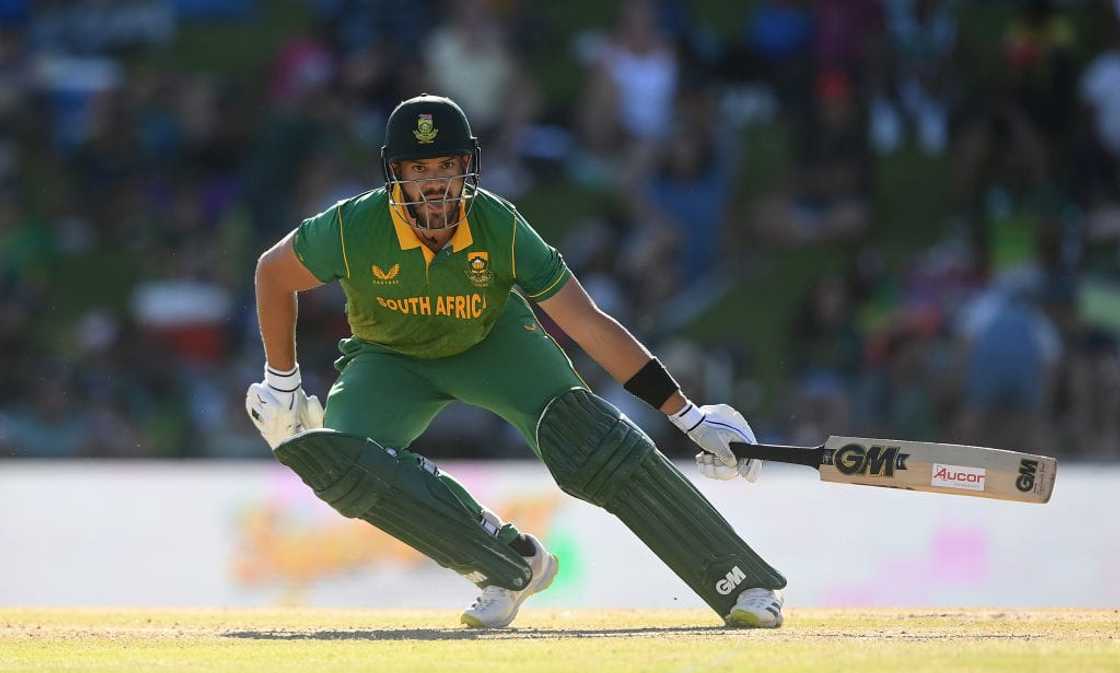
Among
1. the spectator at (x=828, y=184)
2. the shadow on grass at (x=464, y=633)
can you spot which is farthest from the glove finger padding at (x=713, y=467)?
the spectator at (x=828, y=184)

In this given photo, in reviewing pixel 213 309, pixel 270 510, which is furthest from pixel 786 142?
pixel 270 510

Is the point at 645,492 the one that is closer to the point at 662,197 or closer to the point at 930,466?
the point at 930,466

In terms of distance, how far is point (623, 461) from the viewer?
5.24m

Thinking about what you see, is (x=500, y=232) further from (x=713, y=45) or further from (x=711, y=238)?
(x=713, y=45)

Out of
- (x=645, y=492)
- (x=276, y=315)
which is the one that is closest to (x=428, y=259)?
(x=276, y=315)

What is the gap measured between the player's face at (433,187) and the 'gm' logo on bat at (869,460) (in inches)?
52.2

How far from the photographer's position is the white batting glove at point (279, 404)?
561 centimetres

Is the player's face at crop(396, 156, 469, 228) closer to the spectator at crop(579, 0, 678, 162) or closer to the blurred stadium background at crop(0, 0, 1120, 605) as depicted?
the blurred stadium background at crop(0, 0, 1120, 605)

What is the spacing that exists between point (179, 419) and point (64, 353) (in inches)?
43.9

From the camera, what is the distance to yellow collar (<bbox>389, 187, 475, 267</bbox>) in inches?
208

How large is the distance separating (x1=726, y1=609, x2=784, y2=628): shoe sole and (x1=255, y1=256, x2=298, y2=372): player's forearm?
153cm

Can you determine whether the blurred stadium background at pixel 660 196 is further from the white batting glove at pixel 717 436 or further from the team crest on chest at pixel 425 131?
the team crest on chest at pixel 425 131

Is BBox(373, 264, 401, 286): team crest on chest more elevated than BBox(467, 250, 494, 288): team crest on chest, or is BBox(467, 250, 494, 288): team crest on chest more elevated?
BBox(467, 250, 494, 288): team crest on chest

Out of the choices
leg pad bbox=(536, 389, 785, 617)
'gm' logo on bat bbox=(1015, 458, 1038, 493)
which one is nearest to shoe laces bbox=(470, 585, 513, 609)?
leg pad bbox=(536, 389, 785, 617)
